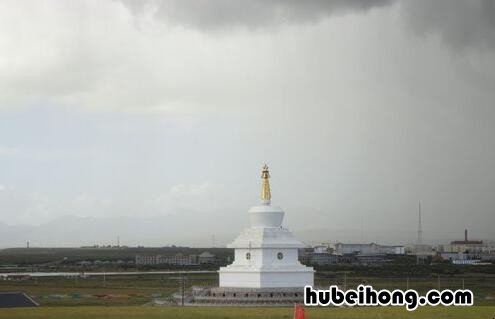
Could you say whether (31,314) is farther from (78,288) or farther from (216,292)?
(78,288)

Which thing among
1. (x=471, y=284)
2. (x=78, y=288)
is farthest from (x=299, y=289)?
(x=471, y=284)

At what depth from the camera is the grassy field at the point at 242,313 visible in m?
44.7

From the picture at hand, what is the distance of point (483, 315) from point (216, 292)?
67.4 feet

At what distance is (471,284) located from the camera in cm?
9156

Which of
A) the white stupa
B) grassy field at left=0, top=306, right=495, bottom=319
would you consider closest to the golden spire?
the white stupa

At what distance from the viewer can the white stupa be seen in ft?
208

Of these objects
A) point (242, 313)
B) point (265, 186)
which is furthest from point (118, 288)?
point (242, 313)

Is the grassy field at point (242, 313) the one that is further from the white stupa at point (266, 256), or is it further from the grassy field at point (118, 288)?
the white stupa at point (266, 256)

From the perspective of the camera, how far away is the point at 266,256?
64.0m

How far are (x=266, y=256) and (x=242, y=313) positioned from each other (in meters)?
16.6

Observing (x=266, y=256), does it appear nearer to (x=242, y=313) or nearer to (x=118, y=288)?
(x=242, y=313)

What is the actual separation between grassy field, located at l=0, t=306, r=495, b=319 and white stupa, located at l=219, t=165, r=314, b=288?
1299 centimetres

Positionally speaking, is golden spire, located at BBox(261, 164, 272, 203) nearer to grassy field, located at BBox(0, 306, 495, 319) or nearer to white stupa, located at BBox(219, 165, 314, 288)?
white stupa, located at BBox(219, 165, 314, 288)

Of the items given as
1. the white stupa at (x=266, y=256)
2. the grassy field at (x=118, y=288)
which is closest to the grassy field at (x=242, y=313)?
the grassy field at (x=118, y=288)
